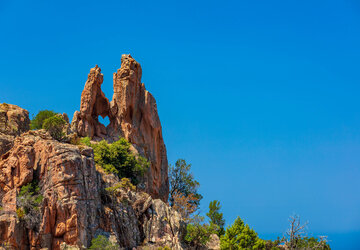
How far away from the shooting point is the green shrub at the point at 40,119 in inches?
2005

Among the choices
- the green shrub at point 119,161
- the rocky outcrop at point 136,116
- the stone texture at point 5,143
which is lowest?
the stone texture at point 5,143

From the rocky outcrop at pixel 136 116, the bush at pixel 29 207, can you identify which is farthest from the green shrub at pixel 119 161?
the bush at pixel 29 207

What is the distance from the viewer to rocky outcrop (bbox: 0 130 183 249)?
3506cm

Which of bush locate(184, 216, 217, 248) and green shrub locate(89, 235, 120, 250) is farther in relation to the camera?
bush locate(184, 216, 217, 248)

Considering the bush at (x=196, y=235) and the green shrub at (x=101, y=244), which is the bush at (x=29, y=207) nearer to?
the green shrub at (x=101, y=244)

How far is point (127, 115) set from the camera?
6122 cm

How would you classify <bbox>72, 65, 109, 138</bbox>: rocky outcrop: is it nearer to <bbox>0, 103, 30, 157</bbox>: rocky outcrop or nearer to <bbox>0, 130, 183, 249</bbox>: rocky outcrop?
<bbox>0, 103, 30, 157</bbox>: rocky outcrop

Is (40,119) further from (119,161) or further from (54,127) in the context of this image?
(119,161)

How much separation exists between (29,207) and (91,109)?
83.6 feet

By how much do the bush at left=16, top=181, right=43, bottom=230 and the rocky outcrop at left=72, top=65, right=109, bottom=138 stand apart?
20.9 meters

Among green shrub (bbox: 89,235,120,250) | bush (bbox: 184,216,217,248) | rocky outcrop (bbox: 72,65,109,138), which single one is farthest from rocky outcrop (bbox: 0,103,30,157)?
bush (bbox: 184,216,217,248)

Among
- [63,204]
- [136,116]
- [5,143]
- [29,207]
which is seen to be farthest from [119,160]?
[29,207]

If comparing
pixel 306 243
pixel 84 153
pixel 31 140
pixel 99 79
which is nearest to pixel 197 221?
pixel 306 243

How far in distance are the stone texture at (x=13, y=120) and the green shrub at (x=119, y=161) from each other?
24.9 ft
